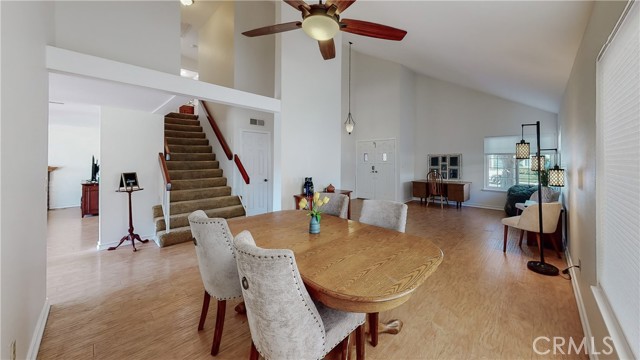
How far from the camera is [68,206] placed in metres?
7.11

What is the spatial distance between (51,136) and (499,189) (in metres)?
12.3

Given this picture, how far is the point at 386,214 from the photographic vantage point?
2.26 meters

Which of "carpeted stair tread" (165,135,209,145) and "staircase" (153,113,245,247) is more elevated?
"carpeted stair tread" (165,135,209,145)

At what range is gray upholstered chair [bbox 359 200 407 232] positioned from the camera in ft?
7.07

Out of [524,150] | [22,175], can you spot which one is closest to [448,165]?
[524,150]

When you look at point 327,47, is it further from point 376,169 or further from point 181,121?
point 376,169

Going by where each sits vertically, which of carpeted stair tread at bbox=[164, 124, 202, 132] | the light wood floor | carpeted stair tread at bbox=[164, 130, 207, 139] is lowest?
the light wood floor

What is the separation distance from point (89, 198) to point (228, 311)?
19.9 feet

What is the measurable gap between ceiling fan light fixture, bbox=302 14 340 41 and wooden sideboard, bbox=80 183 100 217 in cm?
671

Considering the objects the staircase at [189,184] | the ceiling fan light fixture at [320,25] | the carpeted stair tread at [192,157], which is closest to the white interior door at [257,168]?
the staircase at [189,184]

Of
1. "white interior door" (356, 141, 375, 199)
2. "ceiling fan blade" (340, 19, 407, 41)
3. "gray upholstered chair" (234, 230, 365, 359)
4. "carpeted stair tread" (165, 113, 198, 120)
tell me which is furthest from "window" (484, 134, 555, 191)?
"carpeted stair tread" (165, 113, 198, 120)

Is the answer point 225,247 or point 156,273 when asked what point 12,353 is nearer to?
point 225,247

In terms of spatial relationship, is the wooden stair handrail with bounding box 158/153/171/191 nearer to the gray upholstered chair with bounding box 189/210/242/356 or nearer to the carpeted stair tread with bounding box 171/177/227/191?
the carpeted stair tread with bounding box 171/177/227/191

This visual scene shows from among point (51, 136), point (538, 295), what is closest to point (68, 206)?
point (51, 136)
